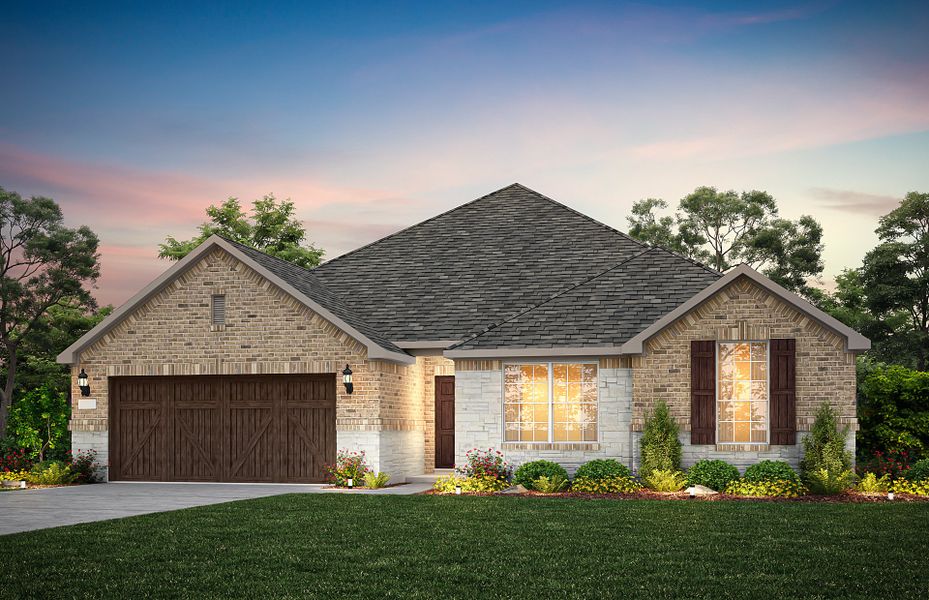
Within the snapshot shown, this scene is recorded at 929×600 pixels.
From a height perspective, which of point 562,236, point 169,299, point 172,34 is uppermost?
point 172,34

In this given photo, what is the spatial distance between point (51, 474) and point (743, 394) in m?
15.3

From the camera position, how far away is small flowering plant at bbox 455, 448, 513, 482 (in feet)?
68.2

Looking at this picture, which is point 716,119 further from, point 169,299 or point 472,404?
point 169,299

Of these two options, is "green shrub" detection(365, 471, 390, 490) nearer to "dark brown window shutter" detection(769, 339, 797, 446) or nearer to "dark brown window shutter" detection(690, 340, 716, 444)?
"dark brown window shutter" detection(690, 340, 716, 444)

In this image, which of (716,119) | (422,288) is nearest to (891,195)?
(716,119)

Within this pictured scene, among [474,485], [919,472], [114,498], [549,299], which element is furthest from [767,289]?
[114,498]

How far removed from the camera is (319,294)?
77.6 ft

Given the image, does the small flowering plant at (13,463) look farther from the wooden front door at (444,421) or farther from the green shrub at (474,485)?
the green shrub at (474,485)

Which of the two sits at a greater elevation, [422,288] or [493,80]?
[493,80]

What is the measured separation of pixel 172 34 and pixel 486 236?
9956 mm

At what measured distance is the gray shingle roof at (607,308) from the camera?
21062 mm

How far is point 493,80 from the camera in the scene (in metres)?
24.6

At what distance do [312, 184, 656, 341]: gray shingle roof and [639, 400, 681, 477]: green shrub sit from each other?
5332mm

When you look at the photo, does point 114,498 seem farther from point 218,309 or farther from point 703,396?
point 703,396
